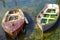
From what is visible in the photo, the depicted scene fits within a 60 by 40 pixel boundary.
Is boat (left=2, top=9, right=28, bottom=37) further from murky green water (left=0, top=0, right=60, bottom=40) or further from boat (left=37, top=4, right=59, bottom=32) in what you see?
boat (left=37, top=4, right=59, bottom=32)

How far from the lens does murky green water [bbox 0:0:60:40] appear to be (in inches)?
588

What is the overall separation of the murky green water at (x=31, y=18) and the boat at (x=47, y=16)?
42 cm

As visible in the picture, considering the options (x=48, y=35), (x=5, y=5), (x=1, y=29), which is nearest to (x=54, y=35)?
(x=48, y=35)

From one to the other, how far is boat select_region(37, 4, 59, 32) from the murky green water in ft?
1.39

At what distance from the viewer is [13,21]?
15.4 metres

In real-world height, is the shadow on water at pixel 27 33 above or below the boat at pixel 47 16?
below

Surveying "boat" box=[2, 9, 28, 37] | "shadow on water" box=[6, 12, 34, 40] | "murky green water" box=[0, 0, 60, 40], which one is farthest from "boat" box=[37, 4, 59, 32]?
"boat" box=[2, 9, 28, 37]

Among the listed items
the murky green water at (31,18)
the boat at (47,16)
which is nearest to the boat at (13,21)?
the murky green water at (31,18)

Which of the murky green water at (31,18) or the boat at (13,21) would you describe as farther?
the murky green water at (31,18)

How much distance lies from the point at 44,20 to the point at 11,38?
265 cm

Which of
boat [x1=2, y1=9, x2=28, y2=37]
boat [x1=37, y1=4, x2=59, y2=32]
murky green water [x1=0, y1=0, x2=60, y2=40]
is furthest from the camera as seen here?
boat [x1=37, y1=4, x2=59, y2=32]

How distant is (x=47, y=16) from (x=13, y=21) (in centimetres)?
256

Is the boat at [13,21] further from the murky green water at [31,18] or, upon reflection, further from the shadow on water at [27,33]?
the murky green water at [31,18]

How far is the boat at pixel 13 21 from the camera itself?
1480cm
